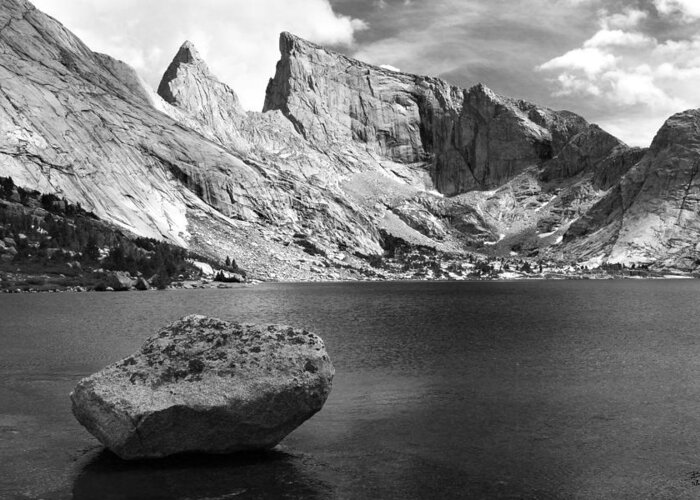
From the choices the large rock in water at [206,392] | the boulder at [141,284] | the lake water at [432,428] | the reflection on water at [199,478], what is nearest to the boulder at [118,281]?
the boulder at [141,284]

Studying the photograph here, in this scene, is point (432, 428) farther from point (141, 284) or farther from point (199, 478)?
point (141, 284)

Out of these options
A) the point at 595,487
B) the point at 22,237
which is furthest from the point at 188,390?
the point at 22,237

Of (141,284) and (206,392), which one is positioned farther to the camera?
(141,284)

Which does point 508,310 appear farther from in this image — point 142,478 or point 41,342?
point 142,478

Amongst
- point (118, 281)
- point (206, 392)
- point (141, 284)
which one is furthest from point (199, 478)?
point (141, 284)

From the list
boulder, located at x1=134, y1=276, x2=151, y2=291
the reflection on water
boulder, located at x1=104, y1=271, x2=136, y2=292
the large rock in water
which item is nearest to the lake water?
the reflection on water

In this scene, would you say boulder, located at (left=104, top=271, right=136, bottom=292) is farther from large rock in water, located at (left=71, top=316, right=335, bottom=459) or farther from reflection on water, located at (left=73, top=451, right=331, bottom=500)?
reflection on water, located at (left=73, top=451, right=331, bottom=500)

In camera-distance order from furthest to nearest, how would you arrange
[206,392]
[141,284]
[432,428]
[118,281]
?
[141,284] < [118,281] < [432,428] < [206,392]
